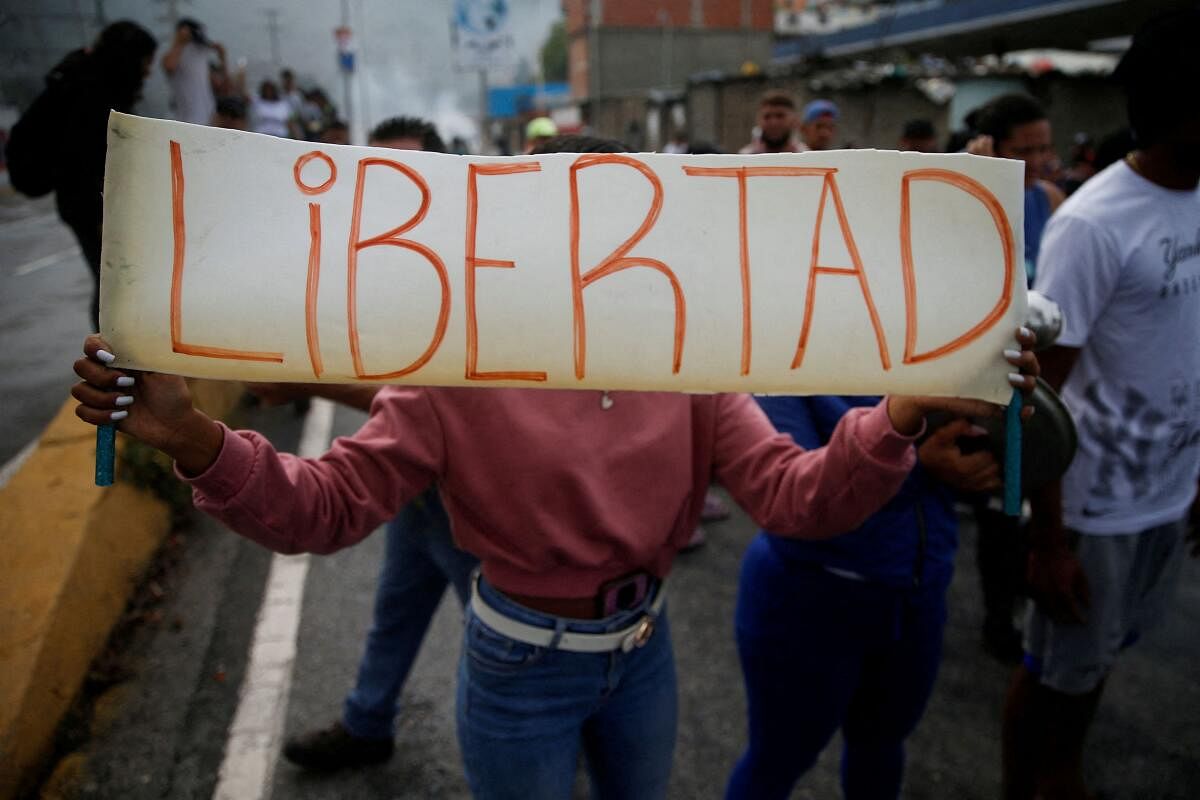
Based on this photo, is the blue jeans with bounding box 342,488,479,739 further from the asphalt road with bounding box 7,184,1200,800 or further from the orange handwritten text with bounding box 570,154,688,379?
the orange handwritten text with bounding box 570,154,688,379

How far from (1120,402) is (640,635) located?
1.34m

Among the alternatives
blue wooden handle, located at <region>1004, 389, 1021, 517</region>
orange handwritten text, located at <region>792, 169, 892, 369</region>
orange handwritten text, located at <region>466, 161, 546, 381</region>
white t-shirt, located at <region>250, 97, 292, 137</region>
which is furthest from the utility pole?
blue wooden handle, located at <region>1004, 389, 1021, 517</region>

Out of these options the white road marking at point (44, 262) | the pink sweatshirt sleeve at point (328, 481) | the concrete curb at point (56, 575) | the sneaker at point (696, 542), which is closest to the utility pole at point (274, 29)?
the white road marking at point (44, 262)

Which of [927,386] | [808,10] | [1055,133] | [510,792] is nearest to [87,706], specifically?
[510,792]

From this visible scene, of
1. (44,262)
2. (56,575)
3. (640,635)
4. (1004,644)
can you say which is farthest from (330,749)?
(44,262)

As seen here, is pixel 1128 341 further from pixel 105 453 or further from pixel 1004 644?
pixel 105 453

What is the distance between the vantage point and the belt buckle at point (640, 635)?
1499 mm

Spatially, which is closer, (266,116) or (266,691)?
(266,691)

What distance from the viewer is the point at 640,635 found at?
5.02 feet

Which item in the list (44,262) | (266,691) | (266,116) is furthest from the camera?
(266,116)

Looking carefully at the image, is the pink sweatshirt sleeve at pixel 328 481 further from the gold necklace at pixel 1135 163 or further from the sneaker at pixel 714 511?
the sneaker at pixel 714 511

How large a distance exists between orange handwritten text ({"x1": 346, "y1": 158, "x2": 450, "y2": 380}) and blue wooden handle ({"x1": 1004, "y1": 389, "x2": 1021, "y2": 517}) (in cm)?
88

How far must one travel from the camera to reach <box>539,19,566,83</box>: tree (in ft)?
270

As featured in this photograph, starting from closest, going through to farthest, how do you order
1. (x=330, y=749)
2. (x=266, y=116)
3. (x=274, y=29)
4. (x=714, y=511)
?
(x=330, y=749) < (x=714, y=511) < (x=274, y=29) < (x=266, y=116)
